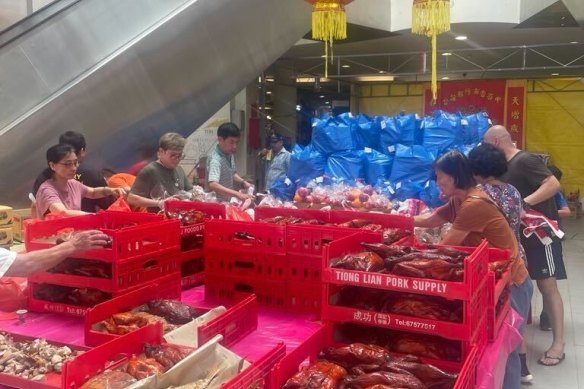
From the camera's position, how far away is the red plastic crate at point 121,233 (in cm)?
217

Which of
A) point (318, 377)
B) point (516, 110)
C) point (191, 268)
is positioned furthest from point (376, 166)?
point (516, 110)

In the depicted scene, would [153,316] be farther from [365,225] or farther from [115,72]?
[115,72]

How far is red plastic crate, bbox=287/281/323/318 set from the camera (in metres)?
2.36

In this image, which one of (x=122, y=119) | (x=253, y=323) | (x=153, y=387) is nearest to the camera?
(x=153, y=387)

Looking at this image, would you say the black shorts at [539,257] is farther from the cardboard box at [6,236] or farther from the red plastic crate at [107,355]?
the cardboard box at [6,236]

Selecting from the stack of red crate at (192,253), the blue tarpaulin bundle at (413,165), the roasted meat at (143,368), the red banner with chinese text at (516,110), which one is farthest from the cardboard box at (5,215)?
the red banner with chinese text at (516,110)

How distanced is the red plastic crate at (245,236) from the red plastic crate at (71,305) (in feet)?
0.77

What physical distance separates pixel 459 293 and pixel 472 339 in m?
0.18

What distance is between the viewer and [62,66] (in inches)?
201

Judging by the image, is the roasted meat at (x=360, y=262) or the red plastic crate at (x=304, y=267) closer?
the roasted meat at (x=360, y=262)

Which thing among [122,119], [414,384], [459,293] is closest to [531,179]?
[459,293]

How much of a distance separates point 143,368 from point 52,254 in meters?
0.78

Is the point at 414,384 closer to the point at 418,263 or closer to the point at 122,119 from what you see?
the point at 418,263

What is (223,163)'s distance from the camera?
5.05 m
